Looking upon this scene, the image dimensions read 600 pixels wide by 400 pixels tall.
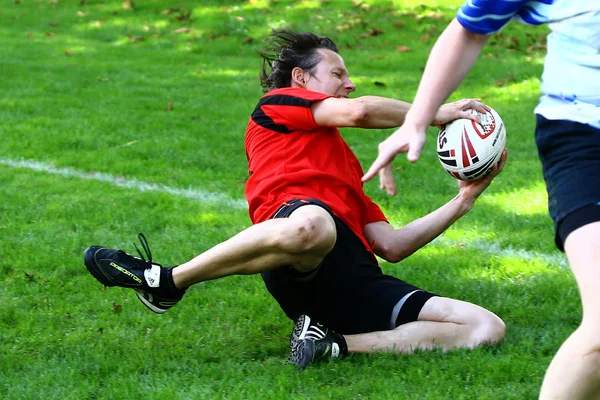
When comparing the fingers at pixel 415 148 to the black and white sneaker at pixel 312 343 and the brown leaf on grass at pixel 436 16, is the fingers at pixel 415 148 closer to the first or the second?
the black and white sneaker at pixel 312 343

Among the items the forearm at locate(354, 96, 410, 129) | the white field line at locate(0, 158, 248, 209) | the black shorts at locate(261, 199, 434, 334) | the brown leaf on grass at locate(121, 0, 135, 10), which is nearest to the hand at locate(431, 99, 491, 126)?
the forearm at locate(354, 96, 410, 129)

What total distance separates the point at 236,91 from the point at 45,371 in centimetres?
683

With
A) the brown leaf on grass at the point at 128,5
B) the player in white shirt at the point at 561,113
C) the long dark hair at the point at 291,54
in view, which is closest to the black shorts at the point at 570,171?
the player in white shirt at the point at 561,113

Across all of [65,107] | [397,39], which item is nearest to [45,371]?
[65,107]

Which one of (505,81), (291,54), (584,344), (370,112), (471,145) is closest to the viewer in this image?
(584,344)

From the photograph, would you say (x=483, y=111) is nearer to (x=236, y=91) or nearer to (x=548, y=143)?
(x=548, y=143)

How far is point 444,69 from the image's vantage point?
2721 mm

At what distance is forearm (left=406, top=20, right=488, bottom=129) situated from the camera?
269 cm

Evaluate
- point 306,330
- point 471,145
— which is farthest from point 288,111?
point 306,330

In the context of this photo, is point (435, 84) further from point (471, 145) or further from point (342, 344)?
point (342, 344)

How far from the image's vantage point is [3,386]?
3.84 m

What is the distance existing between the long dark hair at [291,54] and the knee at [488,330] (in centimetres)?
160

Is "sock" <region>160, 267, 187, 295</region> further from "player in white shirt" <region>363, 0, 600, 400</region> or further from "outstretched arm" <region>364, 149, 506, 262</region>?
"player in white shirt" <region>363, 0, 600, 400</region>

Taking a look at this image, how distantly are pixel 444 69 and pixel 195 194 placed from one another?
4.50 m
